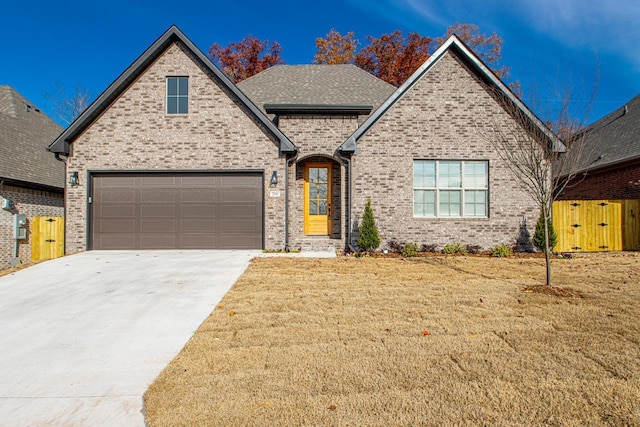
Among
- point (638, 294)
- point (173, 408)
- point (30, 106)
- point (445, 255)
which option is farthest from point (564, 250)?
point (30, 106)

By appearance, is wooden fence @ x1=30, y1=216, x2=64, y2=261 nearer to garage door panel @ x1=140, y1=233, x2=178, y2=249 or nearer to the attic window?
garage door panel @ x1=140, y1=233, x2=178, y2=249

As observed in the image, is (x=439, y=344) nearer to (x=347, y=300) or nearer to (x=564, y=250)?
(x=347, y=300)

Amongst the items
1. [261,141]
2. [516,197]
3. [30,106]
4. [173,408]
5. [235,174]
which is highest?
[30,106]

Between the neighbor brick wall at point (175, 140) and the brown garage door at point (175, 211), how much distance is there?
353 millimetres

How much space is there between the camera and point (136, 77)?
11.4 metres

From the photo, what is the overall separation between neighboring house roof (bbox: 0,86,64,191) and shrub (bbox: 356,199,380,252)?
12598mm

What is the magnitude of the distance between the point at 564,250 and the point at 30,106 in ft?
82.8

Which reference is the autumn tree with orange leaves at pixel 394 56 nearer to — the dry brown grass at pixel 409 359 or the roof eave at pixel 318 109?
the roof eave at pixel 318 109

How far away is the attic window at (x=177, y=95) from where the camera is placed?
37.8 feet

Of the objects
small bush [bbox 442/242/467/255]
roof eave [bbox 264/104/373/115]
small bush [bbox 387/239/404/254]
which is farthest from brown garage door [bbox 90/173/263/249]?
small bush [bbox 442/242/467/255]

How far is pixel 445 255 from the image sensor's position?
35.9 ft

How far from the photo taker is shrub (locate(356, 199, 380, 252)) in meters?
10.9

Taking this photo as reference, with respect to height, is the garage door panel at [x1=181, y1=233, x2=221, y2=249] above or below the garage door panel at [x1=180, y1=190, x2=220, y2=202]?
below

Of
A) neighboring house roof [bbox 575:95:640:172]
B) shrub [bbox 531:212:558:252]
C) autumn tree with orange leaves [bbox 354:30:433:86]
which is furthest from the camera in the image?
autumn tree with orange leaves [bbox 354:30:433:86]
